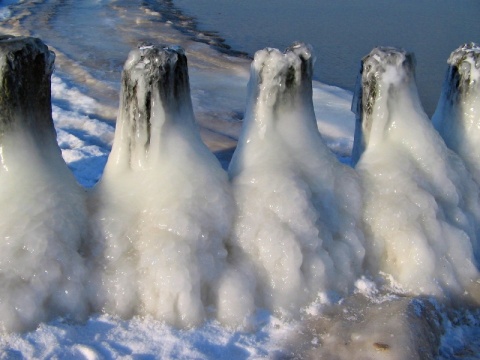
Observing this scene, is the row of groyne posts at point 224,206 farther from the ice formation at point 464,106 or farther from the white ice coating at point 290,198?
the ice formation at point 464,106

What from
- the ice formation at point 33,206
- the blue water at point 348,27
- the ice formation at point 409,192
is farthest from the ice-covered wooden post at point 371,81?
the blue water at point 348,27

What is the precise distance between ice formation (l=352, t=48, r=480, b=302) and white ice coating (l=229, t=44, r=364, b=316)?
119mm

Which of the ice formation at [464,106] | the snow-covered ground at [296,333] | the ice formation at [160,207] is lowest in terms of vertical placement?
the snow-covered ground at [296,333]

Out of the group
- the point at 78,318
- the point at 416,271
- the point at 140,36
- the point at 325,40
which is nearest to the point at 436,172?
the point at 416,271

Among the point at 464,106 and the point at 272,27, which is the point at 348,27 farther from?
the point at 464,106

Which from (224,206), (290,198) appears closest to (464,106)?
(290,198)

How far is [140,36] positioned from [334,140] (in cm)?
402

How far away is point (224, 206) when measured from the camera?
225cm

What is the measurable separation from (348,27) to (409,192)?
5.89 m

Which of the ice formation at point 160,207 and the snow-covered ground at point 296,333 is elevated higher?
the ice formation at point 160,207

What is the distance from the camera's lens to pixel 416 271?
2.33m

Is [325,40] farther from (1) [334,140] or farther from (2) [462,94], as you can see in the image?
(2) [462,94]

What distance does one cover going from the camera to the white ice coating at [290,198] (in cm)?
218

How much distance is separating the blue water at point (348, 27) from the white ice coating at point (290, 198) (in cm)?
273
